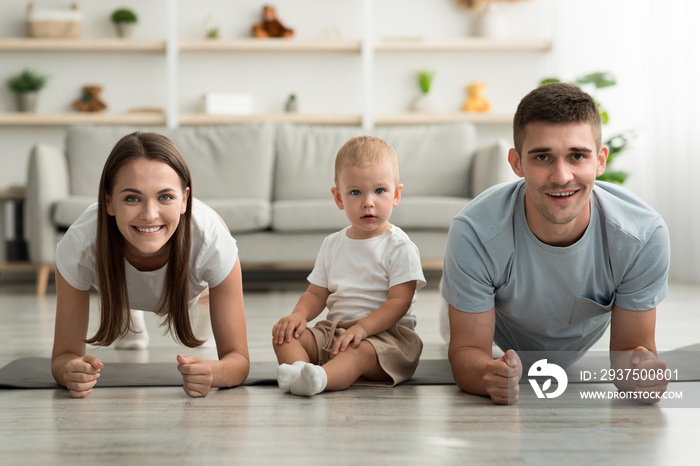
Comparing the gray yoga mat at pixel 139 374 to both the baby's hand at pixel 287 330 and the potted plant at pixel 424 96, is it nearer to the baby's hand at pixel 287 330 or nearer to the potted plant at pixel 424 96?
the baby's hand at pixel 287 330

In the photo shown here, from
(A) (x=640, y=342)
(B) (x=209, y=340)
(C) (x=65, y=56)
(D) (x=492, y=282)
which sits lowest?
(B) (x=209, y=340)

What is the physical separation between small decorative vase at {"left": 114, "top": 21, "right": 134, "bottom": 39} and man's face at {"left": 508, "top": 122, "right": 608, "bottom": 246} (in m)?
4.31

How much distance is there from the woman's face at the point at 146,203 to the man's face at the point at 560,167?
735mm

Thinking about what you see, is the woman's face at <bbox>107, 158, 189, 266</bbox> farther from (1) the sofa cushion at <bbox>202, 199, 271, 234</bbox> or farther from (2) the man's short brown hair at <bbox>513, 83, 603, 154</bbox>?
(1) the sofa cushion at <bbox>202, 199, 271, 234</bbox>

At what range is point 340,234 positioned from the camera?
1.87 meters

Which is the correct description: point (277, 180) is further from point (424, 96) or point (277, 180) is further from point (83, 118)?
point (83, 118)

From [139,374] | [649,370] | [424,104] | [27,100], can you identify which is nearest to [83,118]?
[27,100]

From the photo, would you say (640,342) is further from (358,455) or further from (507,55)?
(507,55)

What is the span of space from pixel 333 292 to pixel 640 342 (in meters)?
0.72

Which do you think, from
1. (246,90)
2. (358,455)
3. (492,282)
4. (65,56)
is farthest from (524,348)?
(65,56)

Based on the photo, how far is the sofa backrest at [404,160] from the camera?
422 cm

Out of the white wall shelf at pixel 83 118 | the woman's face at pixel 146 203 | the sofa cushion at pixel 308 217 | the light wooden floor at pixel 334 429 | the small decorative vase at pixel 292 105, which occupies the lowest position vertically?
the light wooden floor at pixel 334 429

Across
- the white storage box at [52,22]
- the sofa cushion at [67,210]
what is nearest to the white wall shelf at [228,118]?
the white storage box at [52,22]

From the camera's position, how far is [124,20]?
201 inches
